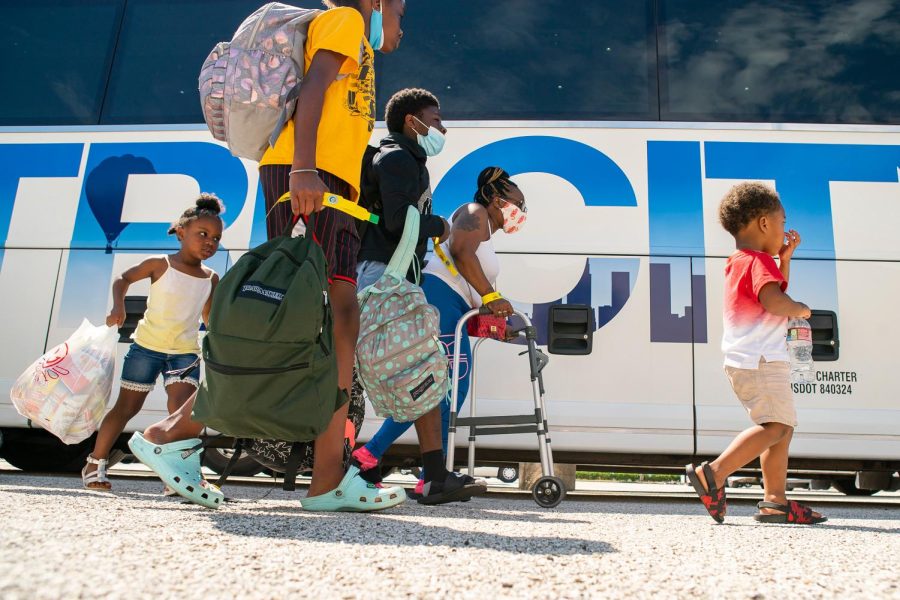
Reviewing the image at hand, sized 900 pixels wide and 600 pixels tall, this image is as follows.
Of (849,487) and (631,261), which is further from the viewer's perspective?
(849,487)

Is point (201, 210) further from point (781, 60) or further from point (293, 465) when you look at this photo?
point (781, 60)

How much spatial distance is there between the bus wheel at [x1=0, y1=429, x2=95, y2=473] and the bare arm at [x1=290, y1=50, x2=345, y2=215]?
11.8 feet

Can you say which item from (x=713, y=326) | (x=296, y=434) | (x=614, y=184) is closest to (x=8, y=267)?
(x=296, y=434)

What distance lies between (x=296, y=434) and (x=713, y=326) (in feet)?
9.04

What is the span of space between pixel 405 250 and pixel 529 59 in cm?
225

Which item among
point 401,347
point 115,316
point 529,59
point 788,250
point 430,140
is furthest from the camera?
point 529,59

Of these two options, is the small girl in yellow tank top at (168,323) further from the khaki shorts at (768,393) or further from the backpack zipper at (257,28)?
the khaki shorts at (768,393)

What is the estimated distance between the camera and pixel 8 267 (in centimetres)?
443

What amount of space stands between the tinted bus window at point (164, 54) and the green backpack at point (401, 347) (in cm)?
251

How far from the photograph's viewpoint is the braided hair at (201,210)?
3.77 m

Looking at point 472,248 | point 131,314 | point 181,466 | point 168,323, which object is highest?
point 472,248

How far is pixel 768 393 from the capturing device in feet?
9.00

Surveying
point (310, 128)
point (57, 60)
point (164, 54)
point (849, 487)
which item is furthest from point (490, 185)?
point (849, 487)

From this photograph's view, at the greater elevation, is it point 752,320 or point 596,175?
point 596,175
